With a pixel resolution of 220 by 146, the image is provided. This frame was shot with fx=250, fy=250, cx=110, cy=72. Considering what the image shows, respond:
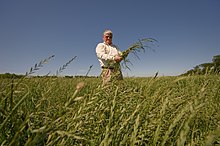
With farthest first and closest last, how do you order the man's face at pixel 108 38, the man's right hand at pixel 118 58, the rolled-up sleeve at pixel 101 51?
1. the man's face at pixel 108 38
2. the rolled-up sleeve at pixel 101 51
3. the man's right hand at pixel 118 58

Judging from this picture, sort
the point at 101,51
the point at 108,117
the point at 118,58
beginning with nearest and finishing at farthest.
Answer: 1. the point at 108,117
2. the point at 118,58
3. the point at 101,51

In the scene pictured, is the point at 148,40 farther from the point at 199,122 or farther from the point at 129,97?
the point at 199,122

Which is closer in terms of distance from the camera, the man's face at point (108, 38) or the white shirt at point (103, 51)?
the white shirt at point (103, 51)

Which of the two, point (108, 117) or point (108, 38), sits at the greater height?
point (108, 38)

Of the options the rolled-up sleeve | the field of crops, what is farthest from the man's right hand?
the rolled-up sleeve

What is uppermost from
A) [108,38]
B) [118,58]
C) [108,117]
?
[108,38]

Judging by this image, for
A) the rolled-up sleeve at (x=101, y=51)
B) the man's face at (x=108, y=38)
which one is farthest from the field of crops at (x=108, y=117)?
the man's face at (x=108, y=38)

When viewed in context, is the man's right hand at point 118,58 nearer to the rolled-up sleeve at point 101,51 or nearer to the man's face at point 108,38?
the rolled-up sleeve at point 101,51

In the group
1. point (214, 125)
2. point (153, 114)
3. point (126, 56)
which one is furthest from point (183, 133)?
point (214, 125)

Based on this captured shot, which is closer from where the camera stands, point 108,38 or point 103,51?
point 103,51

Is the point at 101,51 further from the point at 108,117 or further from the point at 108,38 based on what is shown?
the point at 108,117

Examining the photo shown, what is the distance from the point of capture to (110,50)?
225 inches

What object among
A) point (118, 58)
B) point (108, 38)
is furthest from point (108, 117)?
point (108, 38)

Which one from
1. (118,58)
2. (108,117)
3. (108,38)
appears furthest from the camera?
(108,38)
